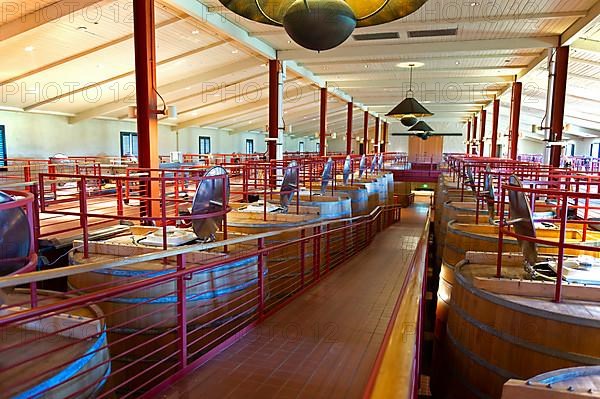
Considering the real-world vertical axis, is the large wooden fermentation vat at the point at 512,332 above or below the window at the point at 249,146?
below

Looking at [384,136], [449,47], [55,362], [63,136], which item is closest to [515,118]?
[449,47]

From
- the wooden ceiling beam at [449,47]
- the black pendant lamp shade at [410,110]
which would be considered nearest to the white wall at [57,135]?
the wooden ceiling beam at [449,47]

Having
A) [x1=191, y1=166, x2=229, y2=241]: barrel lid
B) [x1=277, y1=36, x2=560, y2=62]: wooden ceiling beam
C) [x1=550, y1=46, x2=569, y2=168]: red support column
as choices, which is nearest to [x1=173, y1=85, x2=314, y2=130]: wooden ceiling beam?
[x1=277, y1=36, x2=560, y2=62]: wooden ceiling beam

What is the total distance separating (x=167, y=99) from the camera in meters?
17.0

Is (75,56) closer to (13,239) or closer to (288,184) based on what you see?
(288,184)

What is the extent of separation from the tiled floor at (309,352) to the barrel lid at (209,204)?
105cm

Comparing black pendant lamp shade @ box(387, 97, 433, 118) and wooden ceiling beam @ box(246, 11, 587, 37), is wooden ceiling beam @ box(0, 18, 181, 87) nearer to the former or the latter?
wooden ceiling beam @ box(246, 11, 587, 37)

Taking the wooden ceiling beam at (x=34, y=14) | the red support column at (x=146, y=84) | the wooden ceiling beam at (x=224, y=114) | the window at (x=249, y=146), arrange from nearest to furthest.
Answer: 1. the red support column at (x=146, y=84)
2. the wooden ceiling beam at (x=34, y=14)
3. the wooden ceiling beam at (x=224, y=114)
4. the window at (x=249, y=146)

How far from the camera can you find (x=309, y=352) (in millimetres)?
3299

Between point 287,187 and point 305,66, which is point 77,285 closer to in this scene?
point 287,187

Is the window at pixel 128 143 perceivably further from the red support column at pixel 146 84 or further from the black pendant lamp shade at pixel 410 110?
the black pendant lamp shade at pixel 410 110

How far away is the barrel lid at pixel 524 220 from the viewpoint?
325 centimetres

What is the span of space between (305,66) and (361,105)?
12.9 metres

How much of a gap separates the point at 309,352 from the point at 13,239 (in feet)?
6.88
